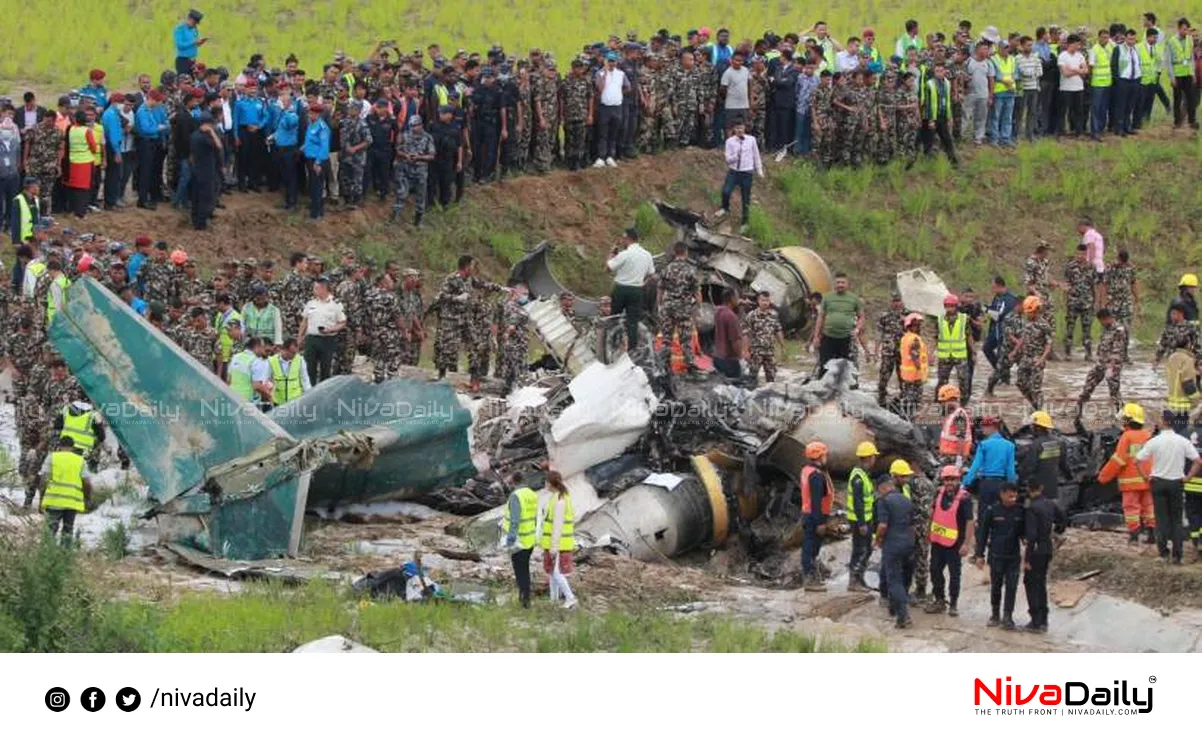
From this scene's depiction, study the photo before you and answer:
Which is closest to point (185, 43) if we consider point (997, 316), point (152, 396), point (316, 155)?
point (316, 155)

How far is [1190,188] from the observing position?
35688 mm

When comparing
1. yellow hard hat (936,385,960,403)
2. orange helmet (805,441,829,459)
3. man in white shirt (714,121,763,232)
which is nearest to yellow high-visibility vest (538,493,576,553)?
orange helmet (805,441,829,459)

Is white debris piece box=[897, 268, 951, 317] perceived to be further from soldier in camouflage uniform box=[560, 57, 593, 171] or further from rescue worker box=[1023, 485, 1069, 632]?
rescue worker box=[1023, 485, 1069, 632]

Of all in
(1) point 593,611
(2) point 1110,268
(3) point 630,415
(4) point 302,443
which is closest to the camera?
(1) point 593,611

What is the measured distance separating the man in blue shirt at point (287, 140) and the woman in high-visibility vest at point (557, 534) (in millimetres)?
10750

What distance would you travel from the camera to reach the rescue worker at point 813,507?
67.5ft

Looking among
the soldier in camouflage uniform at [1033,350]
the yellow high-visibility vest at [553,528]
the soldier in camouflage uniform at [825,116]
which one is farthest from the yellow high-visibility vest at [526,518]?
the soldier in camouflage uniform at [825,116]

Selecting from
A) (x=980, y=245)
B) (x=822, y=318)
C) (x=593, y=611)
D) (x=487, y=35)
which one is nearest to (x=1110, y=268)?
(x=822, y=318)

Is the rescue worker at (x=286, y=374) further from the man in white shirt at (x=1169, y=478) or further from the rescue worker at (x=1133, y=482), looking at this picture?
the man in white shirt at (x=1169, y=478)

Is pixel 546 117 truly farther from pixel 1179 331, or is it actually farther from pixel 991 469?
pixel 991 469

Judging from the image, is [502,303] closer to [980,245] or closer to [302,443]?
[302,443]

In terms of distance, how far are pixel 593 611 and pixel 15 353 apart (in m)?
6.92

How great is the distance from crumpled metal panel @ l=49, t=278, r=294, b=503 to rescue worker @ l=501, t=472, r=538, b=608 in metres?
2.62

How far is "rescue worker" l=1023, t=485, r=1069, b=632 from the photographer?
18.9m
